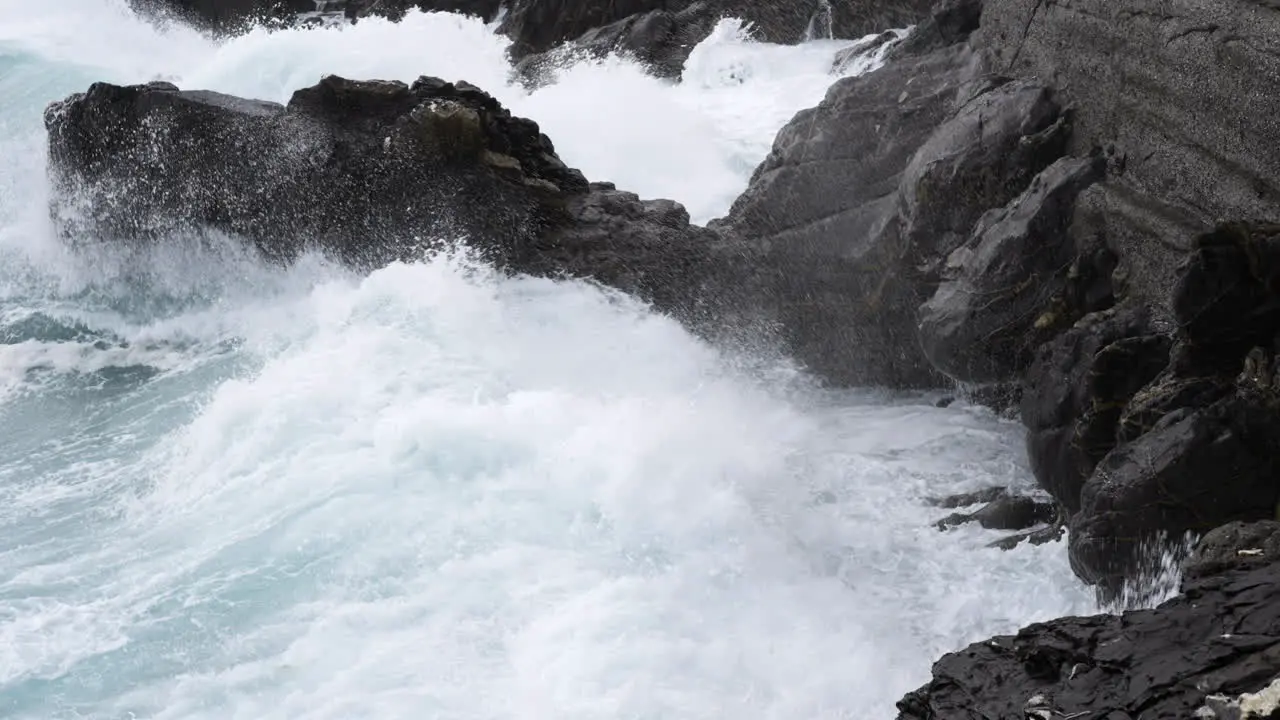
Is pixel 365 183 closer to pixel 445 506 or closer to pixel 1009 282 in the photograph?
pixel 445 506

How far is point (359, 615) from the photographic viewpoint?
7.55 m

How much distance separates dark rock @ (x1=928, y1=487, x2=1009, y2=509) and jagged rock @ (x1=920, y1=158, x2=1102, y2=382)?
3.17 ft

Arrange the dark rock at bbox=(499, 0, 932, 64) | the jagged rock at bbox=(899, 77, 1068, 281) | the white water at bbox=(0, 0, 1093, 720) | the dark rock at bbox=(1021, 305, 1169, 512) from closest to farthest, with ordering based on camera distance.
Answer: the white water at bbox=(0, 0, 1093, 720) → the dark rock at bbox=(1021, 305, 1169, 512) → the jagged rock at bbox=(899, 77, 1068, 281) → the dark rock at bbox=(499, 0, 932, 64)

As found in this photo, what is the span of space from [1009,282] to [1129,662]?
4.46m

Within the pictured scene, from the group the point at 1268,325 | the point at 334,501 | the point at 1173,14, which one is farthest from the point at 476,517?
the point at 1173,14

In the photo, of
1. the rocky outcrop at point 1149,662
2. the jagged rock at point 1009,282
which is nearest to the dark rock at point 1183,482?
the rocky outcrop at point 1149,662

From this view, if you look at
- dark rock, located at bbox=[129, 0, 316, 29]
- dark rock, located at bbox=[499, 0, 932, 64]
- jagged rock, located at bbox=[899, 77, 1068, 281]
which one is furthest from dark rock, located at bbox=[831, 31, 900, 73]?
Answer: dark rock, located at bbox=[129, 0, 316, 29]

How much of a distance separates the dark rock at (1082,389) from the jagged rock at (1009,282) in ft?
1.20

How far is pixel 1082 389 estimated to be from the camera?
297 inches

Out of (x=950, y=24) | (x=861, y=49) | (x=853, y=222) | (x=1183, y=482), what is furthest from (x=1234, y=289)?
(x=861, y=49)

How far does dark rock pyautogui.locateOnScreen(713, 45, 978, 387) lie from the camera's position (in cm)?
998

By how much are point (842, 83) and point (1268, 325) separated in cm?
545

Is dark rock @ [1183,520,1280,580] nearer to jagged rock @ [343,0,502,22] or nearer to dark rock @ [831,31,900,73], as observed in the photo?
dark rock @ [831,31,900,73]

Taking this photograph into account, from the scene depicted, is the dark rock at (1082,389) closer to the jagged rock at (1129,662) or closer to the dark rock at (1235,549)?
the dark rock at (1235,549)
